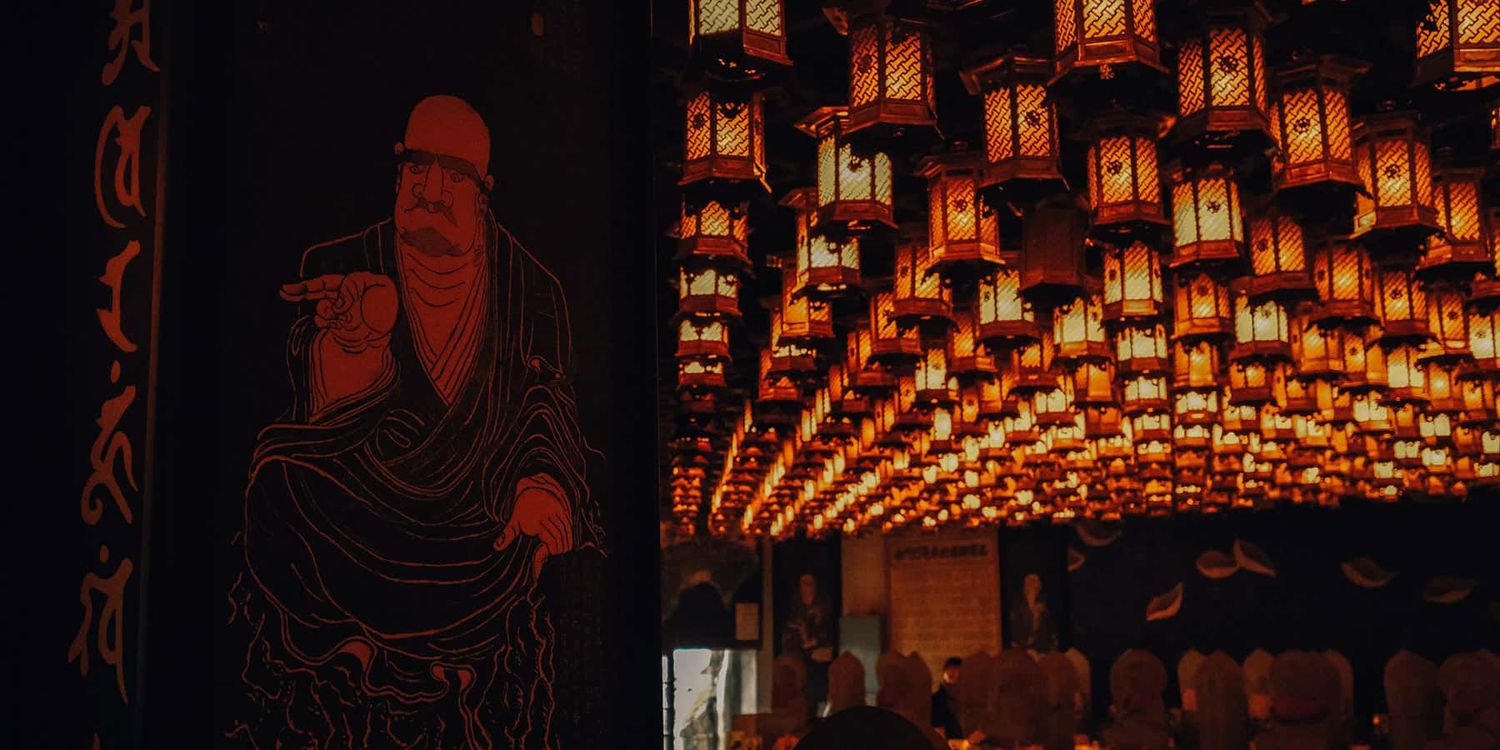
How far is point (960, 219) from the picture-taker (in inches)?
208

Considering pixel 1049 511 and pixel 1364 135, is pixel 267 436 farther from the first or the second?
Result: pixel 1049 511

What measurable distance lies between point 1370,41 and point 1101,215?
1.45m

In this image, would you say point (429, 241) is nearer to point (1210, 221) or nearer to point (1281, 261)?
point (1210, 221)

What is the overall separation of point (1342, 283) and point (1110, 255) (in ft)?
3.76

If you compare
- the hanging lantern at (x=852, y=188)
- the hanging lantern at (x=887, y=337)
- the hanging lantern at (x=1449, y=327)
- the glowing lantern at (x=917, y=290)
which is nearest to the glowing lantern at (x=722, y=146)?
the hanging lantern at (x=852, y=188)

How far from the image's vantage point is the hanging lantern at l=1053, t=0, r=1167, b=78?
3.55 meters

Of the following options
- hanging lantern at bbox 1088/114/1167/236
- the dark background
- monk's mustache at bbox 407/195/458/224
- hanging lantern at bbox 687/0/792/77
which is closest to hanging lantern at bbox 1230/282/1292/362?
hanging lantern at bbox 1088/114/1167/236

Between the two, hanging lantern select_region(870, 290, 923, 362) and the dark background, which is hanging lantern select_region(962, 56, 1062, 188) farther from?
hanging lantern select_region(870, 290, 923, 362)

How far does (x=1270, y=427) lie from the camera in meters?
10.9

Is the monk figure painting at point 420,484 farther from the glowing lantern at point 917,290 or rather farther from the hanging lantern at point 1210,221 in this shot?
the glowing lantern at point 917,290

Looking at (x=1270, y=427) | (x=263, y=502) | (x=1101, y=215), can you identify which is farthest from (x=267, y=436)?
(x=1270, y=427)

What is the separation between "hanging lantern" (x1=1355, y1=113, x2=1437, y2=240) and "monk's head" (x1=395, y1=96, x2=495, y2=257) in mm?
3848

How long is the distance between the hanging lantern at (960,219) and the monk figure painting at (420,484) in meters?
3.30

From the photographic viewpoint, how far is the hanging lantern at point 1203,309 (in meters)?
6.50
